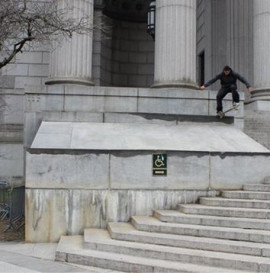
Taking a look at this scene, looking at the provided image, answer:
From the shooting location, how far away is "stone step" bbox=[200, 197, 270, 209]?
982cm

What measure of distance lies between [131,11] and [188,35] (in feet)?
30.7

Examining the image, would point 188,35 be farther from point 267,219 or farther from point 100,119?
point 267,219

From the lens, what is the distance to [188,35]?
15.6 metres

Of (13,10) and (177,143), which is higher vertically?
(13,10)

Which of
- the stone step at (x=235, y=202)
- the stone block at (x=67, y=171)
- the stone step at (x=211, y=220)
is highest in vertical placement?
the stone block at (x=67, y=171)

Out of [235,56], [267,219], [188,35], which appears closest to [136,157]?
[267,219]

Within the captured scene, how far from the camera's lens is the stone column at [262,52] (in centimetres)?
1656

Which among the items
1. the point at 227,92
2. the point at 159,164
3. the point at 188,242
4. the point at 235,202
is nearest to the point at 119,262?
the point at 188,242

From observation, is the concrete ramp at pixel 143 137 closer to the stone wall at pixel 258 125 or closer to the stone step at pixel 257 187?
the stone step at pixel 257 187

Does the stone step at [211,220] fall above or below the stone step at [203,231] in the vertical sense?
above

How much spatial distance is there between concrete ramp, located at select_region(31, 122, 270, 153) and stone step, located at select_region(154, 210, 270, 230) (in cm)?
176

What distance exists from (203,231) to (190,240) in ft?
1.58

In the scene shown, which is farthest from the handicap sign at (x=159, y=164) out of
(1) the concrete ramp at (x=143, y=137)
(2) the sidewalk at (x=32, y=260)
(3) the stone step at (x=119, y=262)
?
(2) the sidewalk at (x=32, y=260)

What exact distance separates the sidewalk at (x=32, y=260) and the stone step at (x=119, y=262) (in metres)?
0.14
